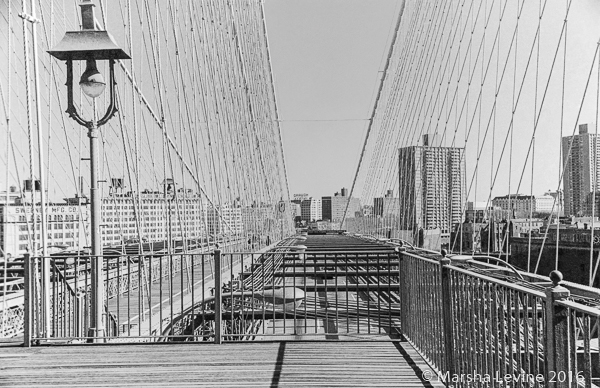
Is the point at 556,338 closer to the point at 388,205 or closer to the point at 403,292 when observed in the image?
the point at 403,292

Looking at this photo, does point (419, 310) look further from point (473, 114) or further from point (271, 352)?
point (473, 114)

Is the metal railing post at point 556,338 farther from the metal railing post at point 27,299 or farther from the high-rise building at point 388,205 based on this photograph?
the high-rise building at point 388,205

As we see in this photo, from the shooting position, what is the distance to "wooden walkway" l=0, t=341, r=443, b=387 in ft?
12.3

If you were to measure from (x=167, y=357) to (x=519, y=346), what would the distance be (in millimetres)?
2762

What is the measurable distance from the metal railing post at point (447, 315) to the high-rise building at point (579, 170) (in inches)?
210

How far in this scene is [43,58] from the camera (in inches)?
445

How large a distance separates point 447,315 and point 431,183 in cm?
1646

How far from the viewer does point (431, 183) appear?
1952 centimetres

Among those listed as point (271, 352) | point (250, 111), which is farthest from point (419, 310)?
point (250, 111)

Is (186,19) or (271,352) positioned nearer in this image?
(271,352)

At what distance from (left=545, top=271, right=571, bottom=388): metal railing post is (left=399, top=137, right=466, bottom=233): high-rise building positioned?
13.8 metres

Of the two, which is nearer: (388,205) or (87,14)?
(87,14)

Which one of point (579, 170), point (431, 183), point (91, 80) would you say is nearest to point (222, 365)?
point (91, 80)

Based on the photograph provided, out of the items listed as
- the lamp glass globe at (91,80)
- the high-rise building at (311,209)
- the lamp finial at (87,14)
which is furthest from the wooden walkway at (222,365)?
the high-rise building at (311,209)
